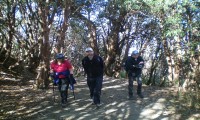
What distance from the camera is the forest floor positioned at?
348 inches

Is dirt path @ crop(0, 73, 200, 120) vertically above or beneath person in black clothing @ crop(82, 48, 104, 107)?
beneath

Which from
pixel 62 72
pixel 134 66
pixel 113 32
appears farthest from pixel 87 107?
pixel 113 32

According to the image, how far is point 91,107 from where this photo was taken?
9.70 metres

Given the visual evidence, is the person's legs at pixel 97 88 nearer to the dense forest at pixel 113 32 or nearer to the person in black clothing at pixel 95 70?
the person in black clothing at pixel 95 70

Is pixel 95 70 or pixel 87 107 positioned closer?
pixel 95 70

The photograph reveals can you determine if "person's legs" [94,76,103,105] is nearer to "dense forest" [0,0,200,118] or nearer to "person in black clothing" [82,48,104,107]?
"person in black clothing" [82,48,104,107]

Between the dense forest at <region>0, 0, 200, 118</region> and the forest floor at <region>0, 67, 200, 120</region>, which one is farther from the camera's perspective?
the dense forest at <region>0, 0, 200, 118</region>

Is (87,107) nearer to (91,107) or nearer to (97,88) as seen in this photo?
(91,107)

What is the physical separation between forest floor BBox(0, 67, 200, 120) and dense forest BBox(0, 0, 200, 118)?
1.00 m

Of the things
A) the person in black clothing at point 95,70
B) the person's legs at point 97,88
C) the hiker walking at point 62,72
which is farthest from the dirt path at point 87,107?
the hiker walking at point 62,72

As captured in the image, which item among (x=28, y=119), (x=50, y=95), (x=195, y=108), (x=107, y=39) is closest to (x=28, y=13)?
(x=107, y=39)

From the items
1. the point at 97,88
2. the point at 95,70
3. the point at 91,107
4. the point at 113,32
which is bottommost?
the point at 91,107

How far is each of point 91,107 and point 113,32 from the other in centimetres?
1171

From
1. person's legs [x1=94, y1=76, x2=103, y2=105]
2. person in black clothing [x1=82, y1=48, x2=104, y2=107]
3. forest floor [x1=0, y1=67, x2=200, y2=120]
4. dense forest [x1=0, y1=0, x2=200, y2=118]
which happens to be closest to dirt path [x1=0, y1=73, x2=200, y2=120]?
forest floor [x1=0, y1=67, x2=200, y2=120]
